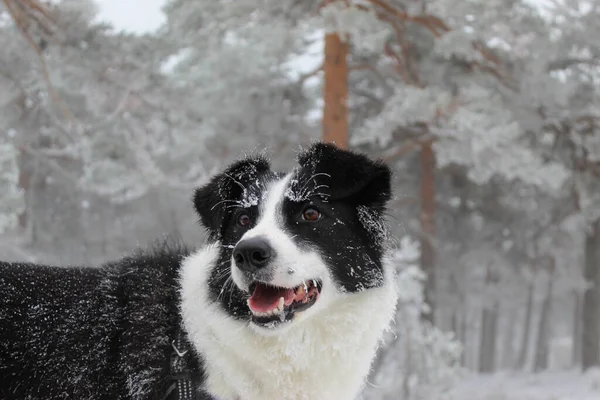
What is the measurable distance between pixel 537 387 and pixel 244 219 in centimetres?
1471

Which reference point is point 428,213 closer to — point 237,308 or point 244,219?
point 244,219

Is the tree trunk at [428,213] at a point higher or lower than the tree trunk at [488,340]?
higher

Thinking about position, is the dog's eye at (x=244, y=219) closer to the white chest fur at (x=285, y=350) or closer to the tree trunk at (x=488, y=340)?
Result: the white chest fur at (x=285, y=350)

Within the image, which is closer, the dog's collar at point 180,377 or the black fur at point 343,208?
the dog's collar at point 180,377

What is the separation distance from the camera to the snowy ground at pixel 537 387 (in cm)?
1331

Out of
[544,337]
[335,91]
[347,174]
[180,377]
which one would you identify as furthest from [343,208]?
[544,337]

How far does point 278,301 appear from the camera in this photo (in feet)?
9.00

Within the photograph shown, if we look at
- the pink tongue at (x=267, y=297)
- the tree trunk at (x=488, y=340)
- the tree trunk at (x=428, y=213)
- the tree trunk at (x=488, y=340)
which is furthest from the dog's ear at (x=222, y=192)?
the tree trunk at (x=488, y=340)

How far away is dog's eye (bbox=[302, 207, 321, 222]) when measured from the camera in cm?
297

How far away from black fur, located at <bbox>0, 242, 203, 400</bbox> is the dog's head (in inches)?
13.7

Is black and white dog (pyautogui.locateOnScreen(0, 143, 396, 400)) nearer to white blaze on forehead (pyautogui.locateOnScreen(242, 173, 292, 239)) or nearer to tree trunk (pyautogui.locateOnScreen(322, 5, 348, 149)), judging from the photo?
white blaze on forehead (pyautogui.locateOnScreen(242, 173, 292, 239))

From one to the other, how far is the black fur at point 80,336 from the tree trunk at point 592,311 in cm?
1596

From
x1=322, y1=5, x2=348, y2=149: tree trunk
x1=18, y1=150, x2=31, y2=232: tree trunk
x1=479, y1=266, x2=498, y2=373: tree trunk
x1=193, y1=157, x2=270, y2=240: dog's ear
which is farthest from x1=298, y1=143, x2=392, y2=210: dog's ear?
x1=479, y1=266, x2=498, y2=373: tree trunk

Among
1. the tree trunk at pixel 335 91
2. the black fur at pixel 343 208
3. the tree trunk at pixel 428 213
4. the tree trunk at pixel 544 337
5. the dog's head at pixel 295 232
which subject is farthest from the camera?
the tree trunk at pixel 544 337
